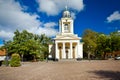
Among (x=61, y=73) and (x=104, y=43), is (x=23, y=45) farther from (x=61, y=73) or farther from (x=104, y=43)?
(x=61, y=73)

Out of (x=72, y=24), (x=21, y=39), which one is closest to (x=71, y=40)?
(x=72, y=24)

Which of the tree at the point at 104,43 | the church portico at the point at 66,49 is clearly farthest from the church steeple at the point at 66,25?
the tree at the point at 104,43

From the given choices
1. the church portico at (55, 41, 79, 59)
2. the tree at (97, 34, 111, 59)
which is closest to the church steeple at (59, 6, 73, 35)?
the church portico at (55, 41, 79, 59)

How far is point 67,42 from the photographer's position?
195 ft

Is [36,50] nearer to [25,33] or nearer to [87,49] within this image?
[25,33]

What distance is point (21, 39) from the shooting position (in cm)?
5506

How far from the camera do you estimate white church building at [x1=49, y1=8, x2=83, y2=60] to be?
193ft

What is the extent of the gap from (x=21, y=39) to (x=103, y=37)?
24.4 metres

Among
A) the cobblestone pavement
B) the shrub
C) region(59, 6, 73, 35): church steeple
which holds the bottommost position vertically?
the cobblestone pavement

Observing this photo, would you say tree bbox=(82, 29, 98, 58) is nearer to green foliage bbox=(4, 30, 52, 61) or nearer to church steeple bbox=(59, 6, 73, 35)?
church steeple bbox=(59, 6, 73, 35)

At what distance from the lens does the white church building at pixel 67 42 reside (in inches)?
2320

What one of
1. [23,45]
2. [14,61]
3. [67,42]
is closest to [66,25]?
[67,42]

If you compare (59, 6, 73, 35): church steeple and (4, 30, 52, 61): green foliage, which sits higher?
(59, 6, 73, 35): church steeple

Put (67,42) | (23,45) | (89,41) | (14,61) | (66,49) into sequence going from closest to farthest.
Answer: (14,61), (23,45), (67,42), (66,49), (89,41)
